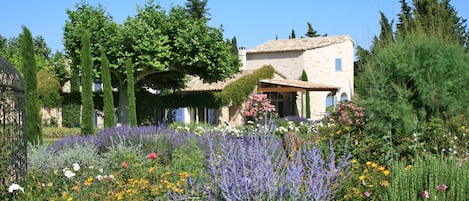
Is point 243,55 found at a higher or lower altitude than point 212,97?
higher

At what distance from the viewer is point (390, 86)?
25.4 feet

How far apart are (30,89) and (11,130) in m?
7.96

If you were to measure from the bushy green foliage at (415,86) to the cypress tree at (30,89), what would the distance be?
8.06m

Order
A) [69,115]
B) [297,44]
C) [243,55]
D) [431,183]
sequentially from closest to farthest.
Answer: [431,183] < [69,115] < [243,55] < [297,44]

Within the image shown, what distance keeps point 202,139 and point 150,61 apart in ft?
38.8

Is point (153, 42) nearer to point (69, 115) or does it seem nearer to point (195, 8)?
point (69, 115)

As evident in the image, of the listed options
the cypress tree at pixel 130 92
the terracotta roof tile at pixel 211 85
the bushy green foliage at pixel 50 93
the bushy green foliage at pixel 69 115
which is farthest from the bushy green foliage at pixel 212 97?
the cypress tree at pixel 130 92

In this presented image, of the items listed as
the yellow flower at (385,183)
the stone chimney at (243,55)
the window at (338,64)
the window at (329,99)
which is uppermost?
the stone chimney at (243,55)

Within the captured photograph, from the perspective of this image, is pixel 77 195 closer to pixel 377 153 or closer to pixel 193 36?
pixel 377 153

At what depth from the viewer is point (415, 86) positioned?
7.71m

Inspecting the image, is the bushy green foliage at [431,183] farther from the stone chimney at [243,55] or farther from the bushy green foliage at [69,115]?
the stone chimney at [243,55]

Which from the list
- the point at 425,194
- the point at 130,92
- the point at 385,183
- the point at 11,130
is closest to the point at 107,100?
the point at 130,92

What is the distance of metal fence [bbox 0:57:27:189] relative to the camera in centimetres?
553

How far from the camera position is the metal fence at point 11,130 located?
5.53 metres
